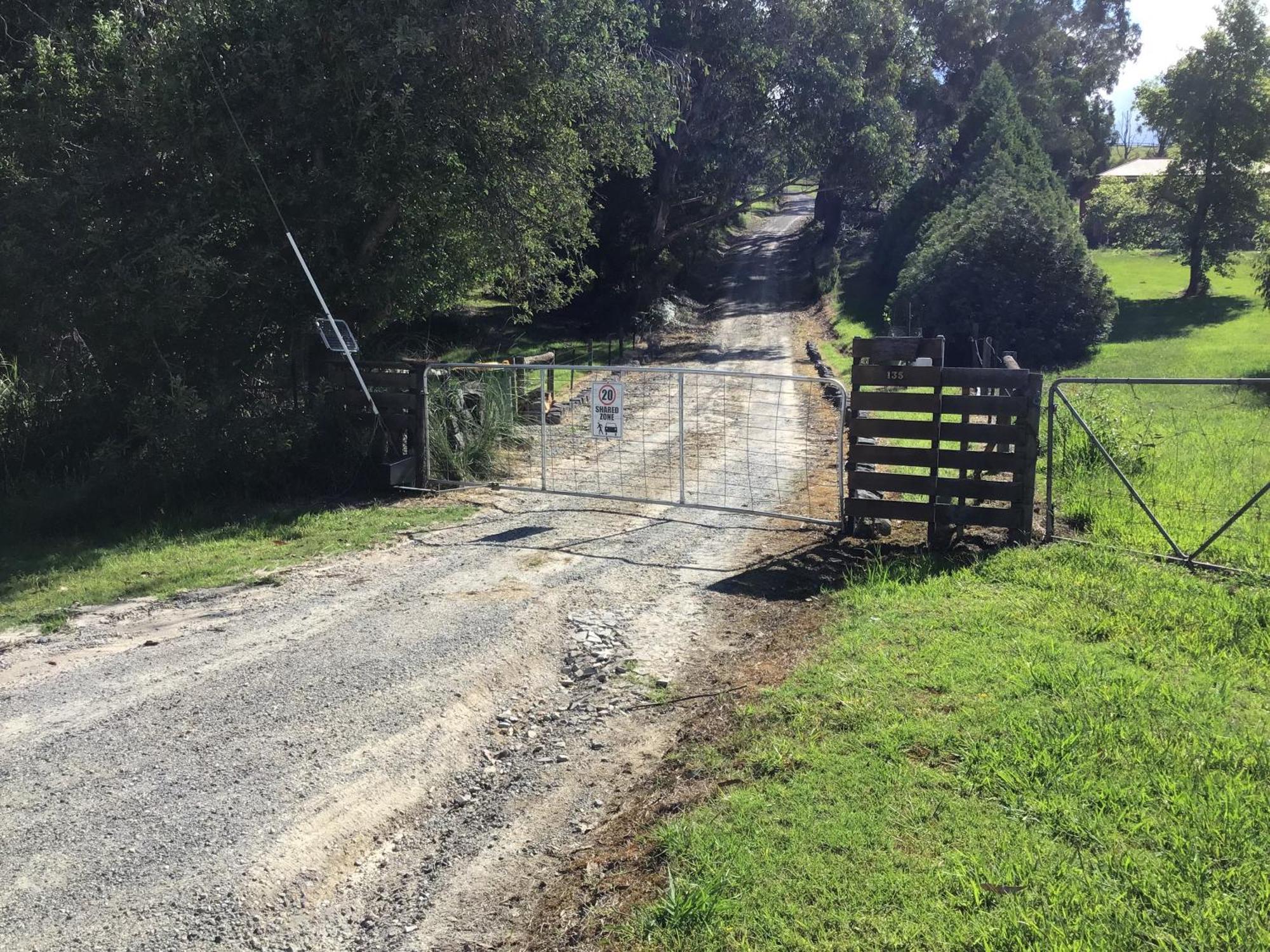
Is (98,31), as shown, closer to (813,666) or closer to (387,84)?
(387,84)

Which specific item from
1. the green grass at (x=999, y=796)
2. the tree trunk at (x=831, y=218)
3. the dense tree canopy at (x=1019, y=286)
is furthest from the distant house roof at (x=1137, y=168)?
the green grass at (x=999, y=796)

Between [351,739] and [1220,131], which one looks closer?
[351,739]

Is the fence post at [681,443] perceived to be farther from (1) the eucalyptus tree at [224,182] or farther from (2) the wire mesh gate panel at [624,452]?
(1) the eucalyptus tree at [224,182]

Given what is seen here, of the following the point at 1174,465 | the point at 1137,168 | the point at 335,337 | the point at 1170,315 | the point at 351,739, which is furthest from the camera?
the point at 1137,168

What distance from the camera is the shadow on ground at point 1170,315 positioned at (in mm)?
34562

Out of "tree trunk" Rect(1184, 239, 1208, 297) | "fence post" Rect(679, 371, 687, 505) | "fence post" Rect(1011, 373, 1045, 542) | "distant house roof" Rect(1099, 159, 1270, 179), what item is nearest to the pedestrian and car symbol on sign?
"fence post" Rect(679, 371, 687, 505)

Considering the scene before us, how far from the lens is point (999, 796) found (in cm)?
437

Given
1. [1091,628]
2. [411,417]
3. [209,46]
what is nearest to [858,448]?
[1091,628]

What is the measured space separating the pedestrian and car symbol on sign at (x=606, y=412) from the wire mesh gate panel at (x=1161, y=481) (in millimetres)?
4387

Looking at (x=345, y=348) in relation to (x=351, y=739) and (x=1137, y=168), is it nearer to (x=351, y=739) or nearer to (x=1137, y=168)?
(x=351, y=739)

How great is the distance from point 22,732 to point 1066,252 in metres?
28.8

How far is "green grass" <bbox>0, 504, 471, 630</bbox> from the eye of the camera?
8.38 m

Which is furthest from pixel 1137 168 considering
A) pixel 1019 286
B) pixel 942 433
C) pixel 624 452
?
pixel 942 433

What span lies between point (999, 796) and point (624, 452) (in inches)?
394
